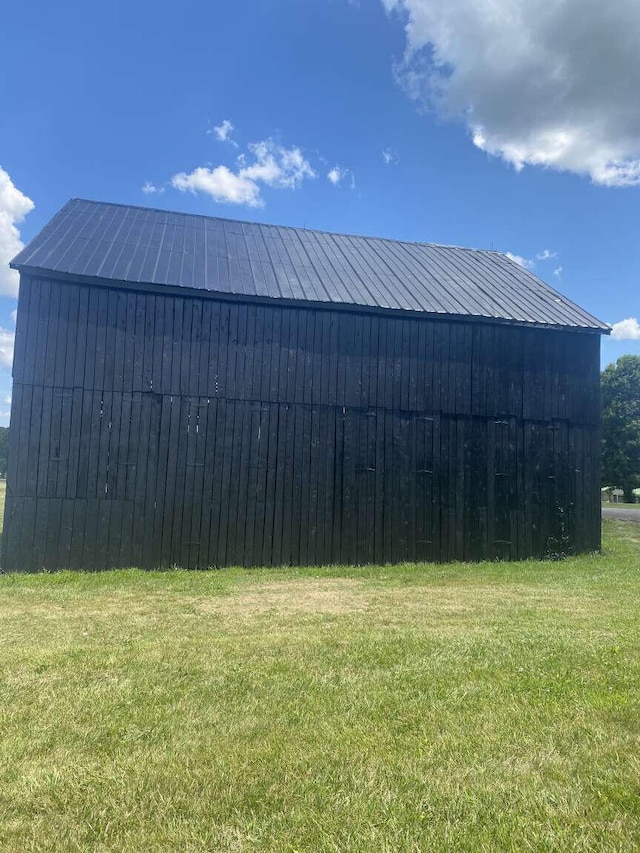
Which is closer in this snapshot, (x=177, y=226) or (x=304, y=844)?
(x=304, y=844)

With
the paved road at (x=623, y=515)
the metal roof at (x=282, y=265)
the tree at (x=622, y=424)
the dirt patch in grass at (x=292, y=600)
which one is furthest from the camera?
the tree at (x=622, y=424)

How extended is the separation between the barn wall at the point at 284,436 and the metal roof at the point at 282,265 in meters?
0.45

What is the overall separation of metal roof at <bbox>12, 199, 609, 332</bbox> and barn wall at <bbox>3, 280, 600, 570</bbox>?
45 centimetres

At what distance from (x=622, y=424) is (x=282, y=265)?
115ft

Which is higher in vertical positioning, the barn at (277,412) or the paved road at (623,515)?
the barn at (277,412)

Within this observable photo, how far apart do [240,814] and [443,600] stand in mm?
6083

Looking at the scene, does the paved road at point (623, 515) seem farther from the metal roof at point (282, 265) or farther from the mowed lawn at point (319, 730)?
the mowed lawn at point (319, 730)

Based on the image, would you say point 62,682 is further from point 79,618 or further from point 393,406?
point 393,406

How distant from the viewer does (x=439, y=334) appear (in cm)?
1287

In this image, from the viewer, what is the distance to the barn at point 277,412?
10852mm

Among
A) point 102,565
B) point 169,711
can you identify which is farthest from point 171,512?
point 169,711

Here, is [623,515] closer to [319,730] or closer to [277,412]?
[277,412]

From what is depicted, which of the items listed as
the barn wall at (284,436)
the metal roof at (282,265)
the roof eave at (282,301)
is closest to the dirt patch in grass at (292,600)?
the barn wall at (284,436)

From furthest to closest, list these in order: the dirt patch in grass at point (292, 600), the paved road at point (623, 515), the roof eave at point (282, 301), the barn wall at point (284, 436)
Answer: the paved road at point (623, 515) < the roof eave at point (282, 301) < the barn wall at point (284, 436) < the dirt patch in grass at point (292, 600)
